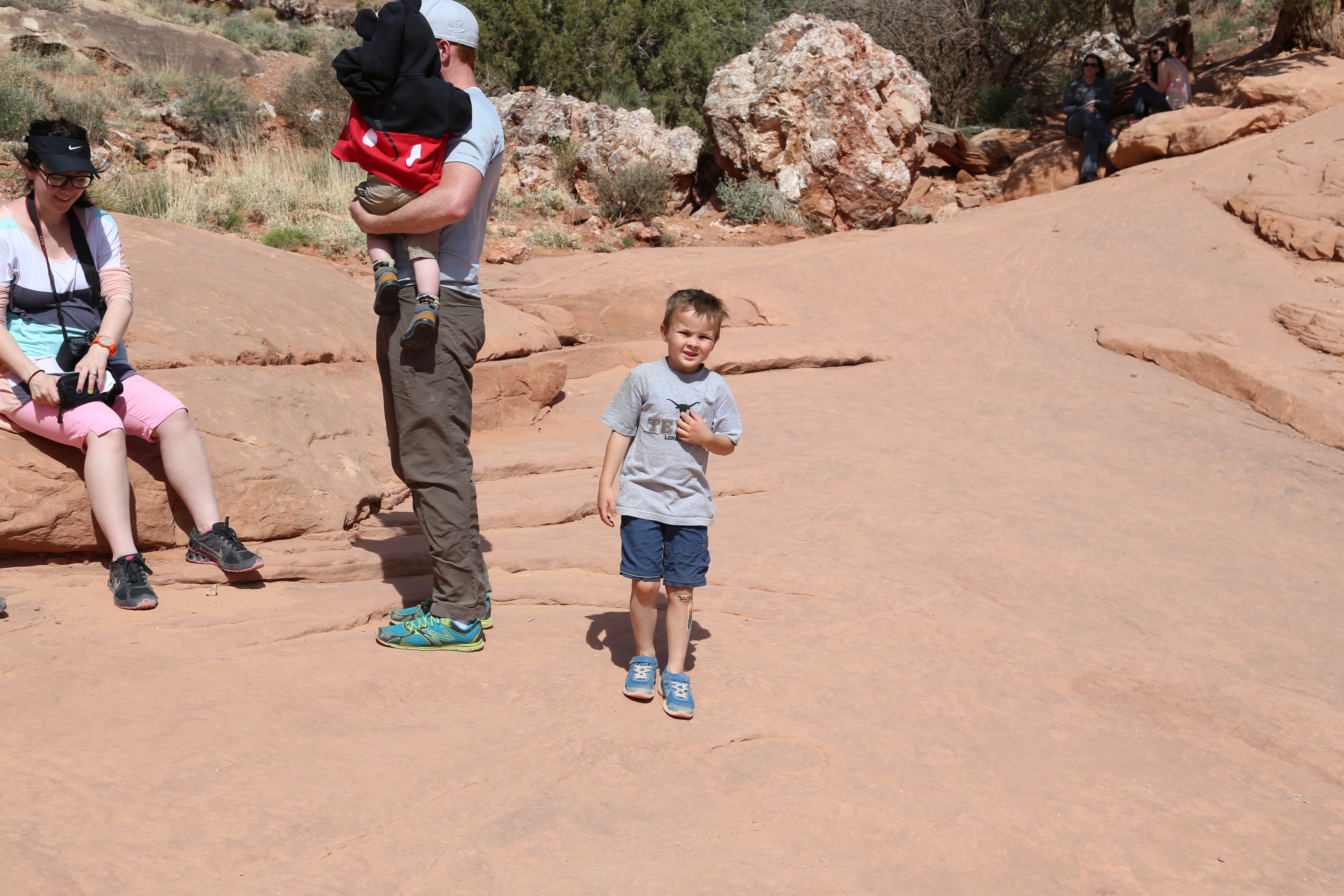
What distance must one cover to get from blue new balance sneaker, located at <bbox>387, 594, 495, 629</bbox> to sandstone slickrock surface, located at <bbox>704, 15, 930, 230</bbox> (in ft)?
35.9

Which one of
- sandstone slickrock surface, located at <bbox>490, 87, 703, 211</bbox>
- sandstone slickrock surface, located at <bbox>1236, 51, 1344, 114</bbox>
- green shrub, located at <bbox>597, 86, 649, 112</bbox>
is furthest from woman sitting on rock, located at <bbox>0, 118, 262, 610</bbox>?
green shrub, located at <bbox>597, 86, 649, 112</bbox>

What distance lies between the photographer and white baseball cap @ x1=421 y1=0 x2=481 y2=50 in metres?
3.08

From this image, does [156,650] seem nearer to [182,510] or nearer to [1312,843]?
[182,510]

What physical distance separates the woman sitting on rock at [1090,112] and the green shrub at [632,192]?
565cm

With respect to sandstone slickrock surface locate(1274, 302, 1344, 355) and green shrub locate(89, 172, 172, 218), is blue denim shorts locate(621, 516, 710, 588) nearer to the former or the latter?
sandstone slickrock surface locate(1274, 302, 1344, 355)

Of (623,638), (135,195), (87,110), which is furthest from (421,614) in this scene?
(87,110)

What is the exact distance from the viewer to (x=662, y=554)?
3.08 metres

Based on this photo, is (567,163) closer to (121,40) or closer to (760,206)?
(760,206)

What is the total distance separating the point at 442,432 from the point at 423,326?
361 mm

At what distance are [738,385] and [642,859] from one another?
4852 mm

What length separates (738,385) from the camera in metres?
6.89

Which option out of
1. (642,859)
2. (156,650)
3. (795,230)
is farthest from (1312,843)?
(795,230)

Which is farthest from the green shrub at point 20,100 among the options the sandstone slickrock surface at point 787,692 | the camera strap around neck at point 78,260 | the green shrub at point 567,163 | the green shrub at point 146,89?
the sandstone slickrock surface at point 787,692

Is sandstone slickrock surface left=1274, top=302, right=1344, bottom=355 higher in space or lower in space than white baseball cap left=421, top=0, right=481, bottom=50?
lower
